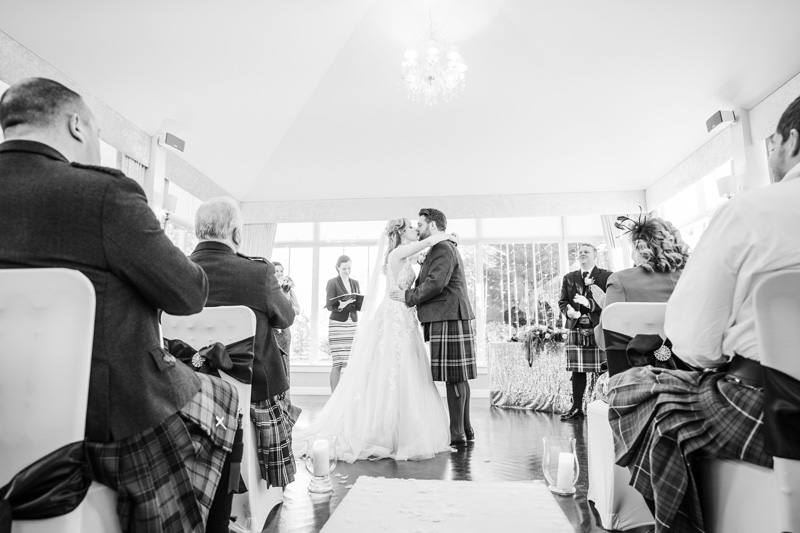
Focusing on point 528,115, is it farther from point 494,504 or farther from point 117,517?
point 117,517

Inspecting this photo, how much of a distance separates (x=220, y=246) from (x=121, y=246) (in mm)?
1100

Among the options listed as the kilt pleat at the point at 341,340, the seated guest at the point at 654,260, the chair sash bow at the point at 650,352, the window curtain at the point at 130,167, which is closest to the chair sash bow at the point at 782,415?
the chair sash bow at the point at 650,352

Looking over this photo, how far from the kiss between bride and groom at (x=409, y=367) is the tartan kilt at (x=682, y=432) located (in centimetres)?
202

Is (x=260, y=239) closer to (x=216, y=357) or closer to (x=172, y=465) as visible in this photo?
(x=216, y=357)

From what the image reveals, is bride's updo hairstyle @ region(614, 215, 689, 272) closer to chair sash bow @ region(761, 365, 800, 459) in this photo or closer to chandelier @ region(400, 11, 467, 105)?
chair sash bow @ region(761, 365, 800, 459)

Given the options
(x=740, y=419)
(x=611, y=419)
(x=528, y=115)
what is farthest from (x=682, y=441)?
(x=528, y=115)

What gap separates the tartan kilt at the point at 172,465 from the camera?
3.58 ft

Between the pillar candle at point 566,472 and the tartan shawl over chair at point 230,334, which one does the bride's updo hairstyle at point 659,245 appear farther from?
the tartan shawl over chair at point 230,334

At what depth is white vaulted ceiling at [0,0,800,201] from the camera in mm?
4594

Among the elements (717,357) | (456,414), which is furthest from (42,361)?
(456,414)

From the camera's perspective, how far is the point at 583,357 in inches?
195

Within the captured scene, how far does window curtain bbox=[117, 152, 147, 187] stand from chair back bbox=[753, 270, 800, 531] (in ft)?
18.1

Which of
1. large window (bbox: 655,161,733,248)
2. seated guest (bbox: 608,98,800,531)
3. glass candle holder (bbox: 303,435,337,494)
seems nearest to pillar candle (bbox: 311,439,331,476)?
glass candle holder (bbox: 303,435,337,494)

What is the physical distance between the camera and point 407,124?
7.11 m
